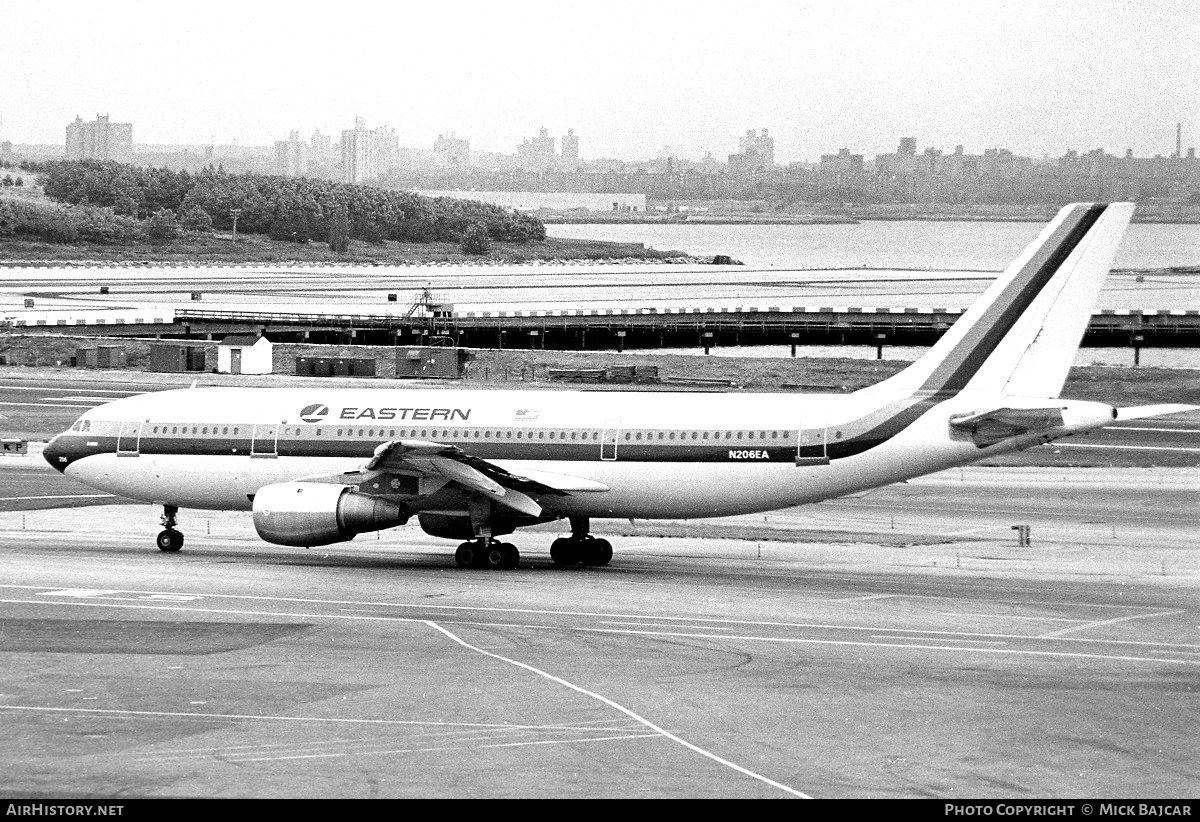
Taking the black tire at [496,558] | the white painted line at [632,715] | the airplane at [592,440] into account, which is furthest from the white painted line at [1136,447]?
the white painted line at [632,715]

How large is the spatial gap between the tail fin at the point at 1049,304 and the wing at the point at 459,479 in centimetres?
973

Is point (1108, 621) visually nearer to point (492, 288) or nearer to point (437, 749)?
point (437, 749)

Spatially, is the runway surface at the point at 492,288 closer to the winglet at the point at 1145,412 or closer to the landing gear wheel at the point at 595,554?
the landing gear wheel at the point at 595,554

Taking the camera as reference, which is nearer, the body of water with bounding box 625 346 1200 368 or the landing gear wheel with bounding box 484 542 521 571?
the landing gear wheel with bounding box 484 542 521 571

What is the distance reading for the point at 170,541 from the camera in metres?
43.3

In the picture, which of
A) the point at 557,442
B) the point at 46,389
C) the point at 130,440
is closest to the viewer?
the point at 557,442

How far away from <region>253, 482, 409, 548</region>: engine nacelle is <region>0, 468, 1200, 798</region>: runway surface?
0.94 meters

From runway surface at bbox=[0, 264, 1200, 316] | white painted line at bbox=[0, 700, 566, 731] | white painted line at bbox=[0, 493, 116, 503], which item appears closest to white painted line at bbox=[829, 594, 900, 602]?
white painted line at bbox=[0, 700, 566, 731]

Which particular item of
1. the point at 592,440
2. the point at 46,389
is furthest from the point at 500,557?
the point at 46,389

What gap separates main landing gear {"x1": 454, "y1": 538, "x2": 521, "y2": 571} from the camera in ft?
134

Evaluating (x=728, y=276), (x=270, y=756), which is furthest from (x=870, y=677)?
(x=728, y=276)

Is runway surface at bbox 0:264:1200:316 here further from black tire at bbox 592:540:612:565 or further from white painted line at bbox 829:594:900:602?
white painted line at bbox 829:594:900:602

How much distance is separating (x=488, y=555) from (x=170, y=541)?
28.2 ft

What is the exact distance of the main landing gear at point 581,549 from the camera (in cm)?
4194
